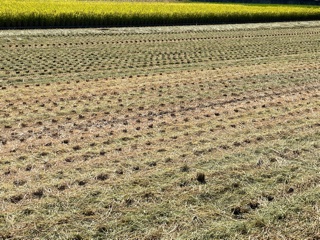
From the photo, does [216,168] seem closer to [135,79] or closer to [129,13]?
[135,79]

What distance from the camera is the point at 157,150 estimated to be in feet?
19.3

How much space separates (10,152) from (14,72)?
18.7 ft

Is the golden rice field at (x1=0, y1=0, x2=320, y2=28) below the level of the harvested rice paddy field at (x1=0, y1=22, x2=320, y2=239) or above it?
above

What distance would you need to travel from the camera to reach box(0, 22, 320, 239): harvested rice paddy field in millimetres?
4133

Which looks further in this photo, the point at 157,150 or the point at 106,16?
the point at 106,16

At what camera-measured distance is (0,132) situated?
6.43 metres

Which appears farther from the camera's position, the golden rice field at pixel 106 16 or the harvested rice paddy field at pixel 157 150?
the golden rice field at pixel 106 16

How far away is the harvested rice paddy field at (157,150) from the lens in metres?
4.13

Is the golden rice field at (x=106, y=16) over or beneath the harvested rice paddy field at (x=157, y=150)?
over

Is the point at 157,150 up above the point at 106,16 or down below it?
below

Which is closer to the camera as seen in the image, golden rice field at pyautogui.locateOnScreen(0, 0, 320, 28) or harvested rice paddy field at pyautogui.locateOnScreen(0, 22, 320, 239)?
harvested rice paddy field at pyautogui.locateOnScreen(0, 22, 320, 239)

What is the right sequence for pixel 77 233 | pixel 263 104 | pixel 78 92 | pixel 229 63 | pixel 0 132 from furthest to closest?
pixel 229 63, pixel 78 92, pixel 263 104, pixel 0 132, pixel 77 233

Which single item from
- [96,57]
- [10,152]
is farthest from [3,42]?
[10,152]

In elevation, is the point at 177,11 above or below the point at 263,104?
above
